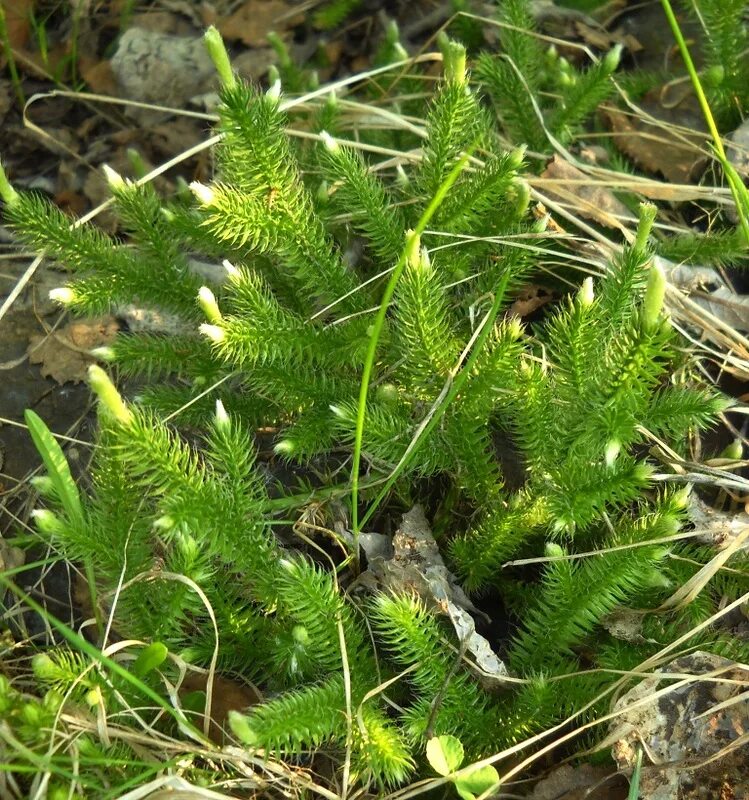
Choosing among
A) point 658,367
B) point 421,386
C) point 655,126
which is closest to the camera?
point 658,367

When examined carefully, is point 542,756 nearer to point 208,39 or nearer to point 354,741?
point 354,741

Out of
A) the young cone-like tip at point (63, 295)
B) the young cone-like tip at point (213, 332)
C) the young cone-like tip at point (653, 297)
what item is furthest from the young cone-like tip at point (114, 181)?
the young cone-like tip at point (653, 297)

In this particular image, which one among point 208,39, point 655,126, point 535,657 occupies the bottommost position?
point 535,657

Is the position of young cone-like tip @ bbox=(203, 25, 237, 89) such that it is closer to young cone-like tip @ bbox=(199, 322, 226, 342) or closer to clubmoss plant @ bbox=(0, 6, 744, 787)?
clubmoss plant @ bbox=(0, 6, 744, 787)

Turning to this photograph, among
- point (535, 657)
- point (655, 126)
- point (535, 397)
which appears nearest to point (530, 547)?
point (535, 657)

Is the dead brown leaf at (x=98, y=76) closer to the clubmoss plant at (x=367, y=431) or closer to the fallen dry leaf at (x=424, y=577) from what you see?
the clubmoss plant at (x=367, y=431)

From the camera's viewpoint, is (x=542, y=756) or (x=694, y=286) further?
(x=694, y=286)
